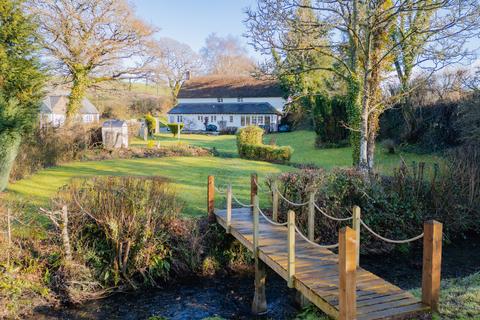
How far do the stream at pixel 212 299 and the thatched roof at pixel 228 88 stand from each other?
1539 inches

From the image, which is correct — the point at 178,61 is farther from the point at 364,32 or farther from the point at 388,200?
the point at 388,200

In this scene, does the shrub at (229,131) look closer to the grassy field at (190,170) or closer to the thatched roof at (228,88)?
the thatched roof at (228,88)

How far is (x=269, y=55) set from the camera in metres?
14.5

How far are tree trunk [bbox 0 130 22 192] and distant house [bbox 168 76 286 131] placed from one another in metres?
32.0

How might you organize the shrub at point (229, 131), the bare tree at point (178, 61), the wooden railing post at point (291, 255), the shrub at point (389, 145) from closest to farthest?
1. the wooden railing post at point (291, 255)
2. the shrub at point (389, 145)
3. the shrub at point (229, 131)
4. the bare tree at point (178, 61)

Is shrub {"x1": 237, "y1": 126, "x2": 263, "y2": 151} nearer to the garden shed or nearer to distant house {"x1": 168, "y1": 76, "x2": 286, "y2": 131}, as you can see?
the garden shed

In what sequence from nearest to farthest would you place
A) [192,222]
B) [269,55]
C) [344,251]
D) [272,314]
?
[344,251] < [272,314] < [192,222] < [269,55]

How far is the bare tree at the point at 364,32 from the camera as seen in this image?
12383 mm

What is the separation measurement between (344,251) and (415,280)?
5910 millimetres

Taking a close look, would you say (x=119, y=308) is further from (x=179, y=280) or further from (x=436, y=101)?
(x=436, y=101)

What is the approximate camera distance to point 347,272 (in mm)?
Result: 4957

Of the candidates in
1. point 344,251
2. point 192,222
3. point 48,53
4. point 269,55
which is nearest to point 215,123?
point 48,53

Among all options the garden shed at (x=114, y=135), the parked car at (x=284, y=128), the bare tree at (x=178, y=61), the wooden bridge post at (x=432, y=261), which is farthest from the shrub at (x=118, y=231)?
the bare tree at (x=178, y=61)

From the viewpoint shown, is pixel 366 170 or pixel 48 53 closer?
pixel 366 170
